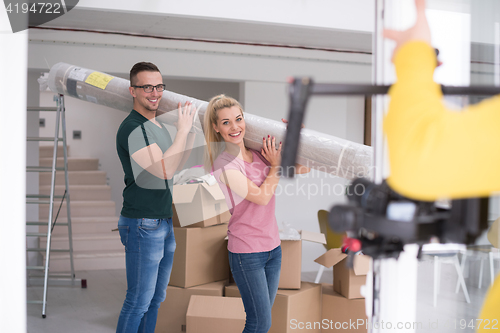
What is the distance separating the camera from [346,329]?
2650 millimetres

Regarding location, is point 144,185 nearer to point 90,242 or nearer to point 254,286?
point 254,286

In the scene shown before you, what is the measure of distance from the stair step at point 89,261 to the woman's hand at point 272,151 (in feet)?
11.2

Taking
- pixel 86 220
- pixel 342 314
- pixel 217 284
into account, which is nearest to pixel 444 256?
pixel 342 314

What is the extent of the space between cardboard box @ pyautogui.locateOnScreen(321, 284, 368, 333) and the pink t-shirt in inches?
43.8

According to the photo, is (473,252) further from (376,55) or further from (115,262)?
(115,262)

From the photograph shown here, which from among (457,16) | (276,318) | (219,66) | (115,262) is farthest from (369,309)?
(115,262)

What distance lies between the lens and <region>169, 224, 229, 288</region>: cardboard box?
260 centimetres

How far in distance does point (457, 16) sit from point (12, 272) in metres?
1.27

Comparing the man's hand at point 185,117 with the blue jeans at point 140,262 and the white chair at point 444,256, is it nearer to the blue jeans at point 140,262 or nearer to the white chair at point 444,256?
the blue jeans at point 140,262

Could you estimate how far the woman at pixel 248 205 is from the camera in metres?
1.68

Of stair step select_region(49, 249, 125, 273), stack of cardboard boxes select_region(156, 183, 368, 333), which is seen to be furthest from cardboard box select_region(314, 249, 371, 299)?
stair step select_region(49, 249, 125, 273)

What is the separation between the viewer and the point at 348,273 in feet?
8.46

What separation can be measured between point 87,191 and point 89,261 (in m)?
1.36

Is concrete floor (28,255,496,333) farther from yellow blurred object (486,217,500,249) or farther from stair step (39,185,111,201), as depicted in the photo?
stair step (39,185,111,201)
